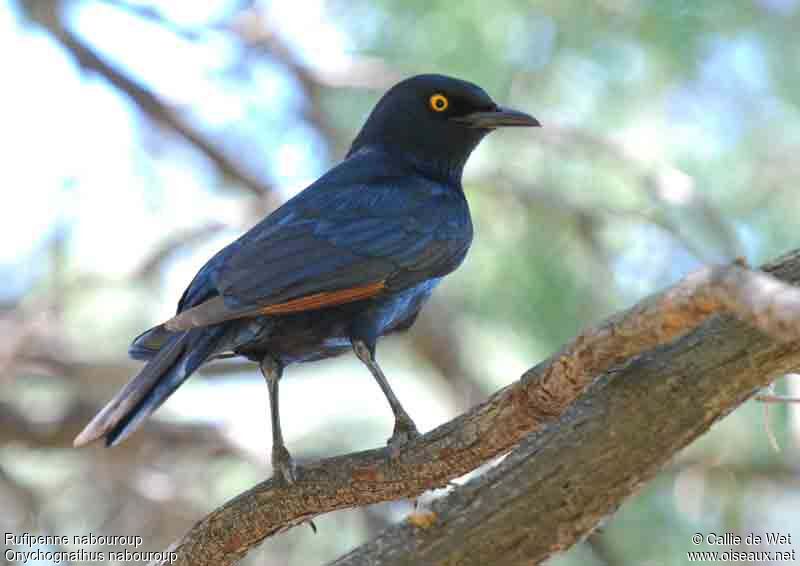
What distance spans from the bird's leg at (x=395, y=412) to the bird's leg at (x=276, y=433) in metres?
0.37

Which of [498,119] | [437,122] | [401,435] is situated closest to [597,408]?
[401,435]

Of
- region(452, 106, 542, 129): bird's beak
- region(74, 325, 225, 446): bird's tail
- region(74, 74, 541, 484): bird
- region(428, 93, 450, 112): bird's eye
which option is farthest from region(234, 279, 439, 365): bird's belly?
region(428, 93, 450, 112): bird's eye

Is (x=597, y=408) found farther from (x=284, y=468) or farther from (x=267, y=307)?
(x=267, y=307)

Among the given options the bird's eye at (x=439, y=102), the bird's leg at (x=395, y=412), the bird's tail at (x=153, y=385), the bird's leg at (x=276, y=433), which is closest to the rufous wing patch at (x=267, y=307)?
the bird's tail at (x=153, y=385)

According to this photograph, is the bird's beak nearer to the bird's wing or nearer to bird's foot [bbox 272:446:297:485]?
the bird's wing

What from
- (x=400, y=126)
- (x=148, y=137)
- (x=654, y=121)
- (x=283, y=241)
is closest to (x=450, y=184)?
(x=400, y=126)

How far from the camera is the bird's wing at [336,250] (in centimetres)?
456

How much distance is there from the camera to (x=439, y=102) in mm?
6027

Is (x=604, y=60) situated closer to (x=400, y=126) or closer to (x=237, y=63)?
(x=400, y=126)

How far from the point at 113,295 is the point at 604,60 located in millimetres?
3831

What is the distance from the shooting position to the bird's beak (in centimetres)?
566

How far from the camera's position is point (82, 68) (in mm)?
8633

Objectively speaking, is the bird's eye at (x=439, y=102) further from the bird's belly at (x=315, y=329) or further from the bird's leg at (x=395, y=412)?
the bird's leg at (x=395, y=412)

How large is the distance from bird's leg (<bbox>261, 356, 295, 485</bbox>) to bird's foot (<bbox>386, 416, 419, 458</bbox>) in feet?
1.25
